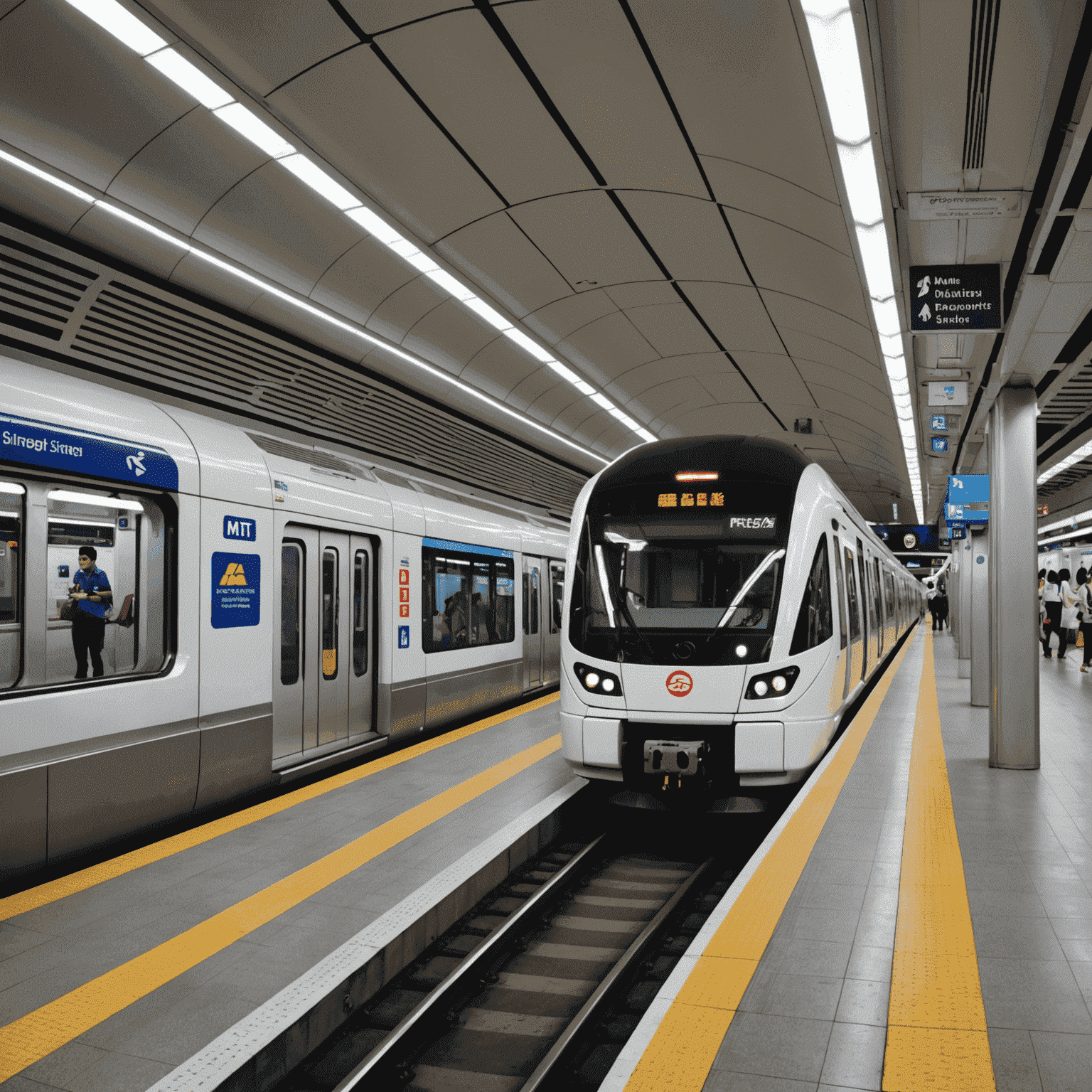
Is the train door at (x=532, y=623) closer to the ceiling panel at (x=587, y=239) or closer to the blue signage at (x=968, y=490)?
the ceiling panel at (x=587, y=239)

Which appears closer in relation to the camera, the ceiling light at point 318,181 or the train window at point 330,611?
the ceiling light at point 318,181

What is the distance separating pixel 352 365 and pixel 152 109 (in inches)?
149

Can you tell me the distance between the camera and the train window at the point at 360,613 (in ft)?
25.6

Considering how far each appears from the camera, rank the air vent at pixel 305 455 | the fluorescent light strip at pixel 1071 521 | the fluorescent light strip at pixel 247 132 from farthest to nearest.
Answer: the fluorescent light strip at pixel 1071 521
the air vent at pixel 305 455
the fluorescent light strip at pixel 247 132

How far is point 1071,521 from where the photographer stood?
21.2 metres

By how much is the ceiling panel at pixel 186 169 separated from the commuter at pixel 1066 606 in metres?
14.4

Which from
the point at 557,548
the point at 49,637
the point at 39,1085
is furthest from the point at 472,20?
the point at 557,548

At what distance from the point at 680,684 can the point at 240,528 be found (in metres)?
3.11

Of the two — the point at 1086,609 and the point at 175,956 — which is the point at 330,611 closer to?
the point at 175,956

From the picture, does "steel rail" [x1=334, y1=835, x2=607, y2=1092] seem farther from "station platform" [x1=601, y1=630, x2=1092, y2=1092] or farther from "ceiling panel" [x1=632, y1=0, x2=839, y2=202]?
"ceiling panel" [x1=632, y1=0, x2=839, y2=202]

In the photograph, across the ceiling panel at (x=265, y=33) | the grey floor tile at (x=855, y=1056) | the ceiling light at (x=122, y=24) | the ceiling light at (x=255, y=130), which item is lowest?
the grey floor tile at (x=855, y=1056)

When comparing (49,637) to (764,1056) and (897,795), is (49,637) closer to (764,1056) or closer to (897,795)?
(764,1056)

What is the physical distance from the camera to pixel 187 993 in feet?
11.5

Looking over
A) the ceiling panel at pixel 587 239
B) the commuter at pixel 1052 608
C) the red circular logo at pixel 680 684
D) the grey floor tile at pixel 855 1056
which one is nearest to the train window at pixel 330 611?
the red circular logo at pixel 680 684
